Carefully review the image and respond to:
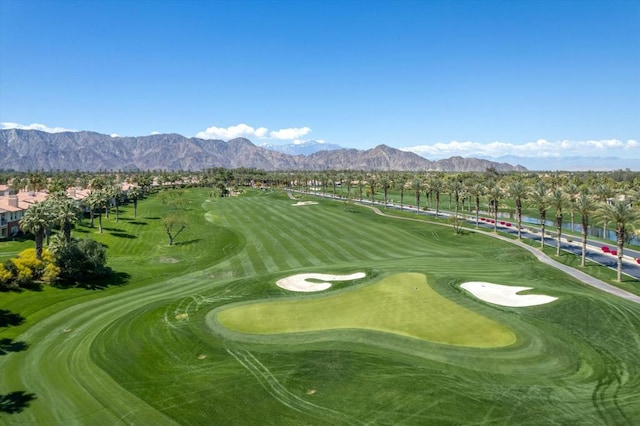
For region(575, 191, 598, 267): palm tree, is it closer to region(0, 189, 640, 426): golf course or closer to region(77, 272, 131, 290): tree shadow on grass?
region(0, 189, 640, 426): golf course

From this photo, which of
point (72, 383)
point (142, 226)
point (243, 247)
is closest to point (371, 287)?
point (72, 383)

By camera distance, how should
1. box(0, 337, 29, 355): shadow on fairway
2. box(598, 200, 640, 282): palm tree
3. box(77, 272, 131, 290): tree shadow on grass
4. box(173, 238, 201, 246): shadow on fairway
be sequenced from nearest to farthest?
1. box(0, 337, 29, 355): shadow on fairway
2. box(598, 200, 640, 282): palm tree
3. box(77, 272, 131, 290): tree shadow on grass
4. box(173, 238, 201, 246): shadow on fairway

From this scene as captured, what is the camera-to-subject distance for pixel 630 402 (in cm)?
2045

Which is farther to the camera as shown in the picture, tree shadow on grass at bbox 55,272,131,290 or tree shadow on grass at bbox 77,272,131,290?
tree shadow on grass at bbox 77,272,131,290

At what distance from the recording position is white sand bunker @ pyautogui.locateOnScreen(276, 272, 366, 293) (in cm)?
4384

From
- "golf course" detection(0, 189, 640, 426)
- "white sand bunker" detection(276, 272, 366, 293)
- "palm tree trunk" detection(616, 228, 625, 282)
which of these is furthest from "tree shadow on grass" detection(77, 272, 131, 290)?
"palm tree trunk" detection(616, 228, 625, 282)

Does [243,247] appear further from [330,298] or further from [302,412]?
[302,412]

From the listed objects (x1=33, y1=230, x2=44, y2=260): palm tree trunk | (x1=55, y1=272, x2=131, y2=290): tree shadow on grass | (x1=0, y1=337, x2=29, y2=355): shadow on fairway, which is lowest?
→ (x1=0, y1=337, x2=29, y2=355): shadow on fairway

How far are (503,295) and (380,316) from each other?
14421mm

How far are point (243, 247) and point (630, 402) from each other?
57545 mm

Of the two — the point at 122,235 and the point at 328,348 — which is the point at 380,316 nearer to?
the point at 328,348

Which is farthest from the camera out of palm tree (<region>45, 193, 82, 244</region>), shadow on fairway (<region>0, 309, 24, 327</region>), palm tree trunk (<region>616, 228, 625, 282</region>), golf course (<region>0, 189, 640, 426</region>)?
palm tree (<region>45, 193, 82, 244</region>)

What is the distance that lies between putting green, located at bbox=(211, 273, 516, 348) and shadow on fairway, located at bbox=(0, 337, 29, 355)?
46.8 ft

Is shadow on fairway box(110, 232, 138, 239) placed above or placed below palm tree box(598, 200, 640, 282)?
below
